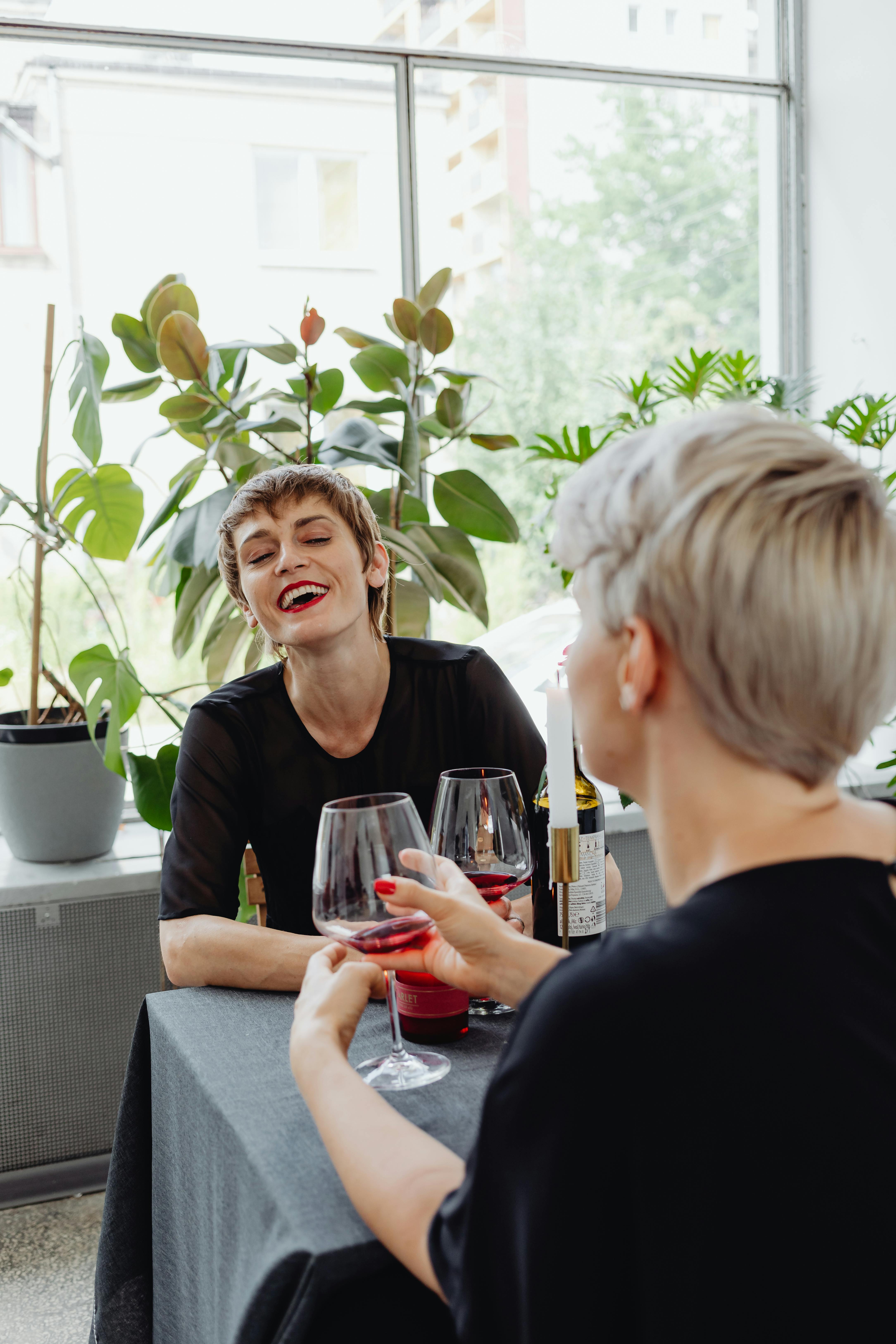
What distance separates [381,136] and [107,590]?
1506 millimetres

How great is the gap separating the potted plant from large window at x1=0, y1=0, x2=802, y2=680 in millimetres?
339

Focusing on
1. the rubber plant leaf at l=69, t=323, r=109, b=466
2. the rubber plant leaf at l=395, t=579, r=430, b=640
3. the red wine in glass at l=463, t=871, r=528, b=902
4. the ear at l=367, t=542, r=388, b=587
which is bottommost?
the red wine in glass at l=463, t=871, r=528, b=902

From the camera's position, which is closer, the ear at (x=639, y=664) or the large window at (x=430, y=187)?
the ear at (x=639, y=664)

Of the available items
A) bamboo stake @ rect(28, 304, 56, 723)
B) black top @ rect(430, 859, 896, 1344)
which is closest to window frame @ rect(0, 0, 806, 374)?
bamboo stake @ rect(28, 304, 56, 723)

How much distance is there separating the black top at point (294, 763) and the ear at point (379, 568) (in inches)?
4.4

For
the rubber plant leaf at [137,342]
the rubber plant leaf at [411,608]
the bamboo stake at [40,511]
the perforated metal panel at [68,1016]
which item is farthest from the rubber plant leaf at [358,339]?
the perforated metal panel at [68,1016]

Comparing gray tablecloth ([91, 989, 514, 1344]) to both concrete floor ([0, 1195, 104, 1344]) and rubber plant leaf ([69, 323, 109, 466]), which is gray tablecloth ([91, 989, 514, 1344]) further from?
rubber plant leaf ([69, 323, 109, 466])

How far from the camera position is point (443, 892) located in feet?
3.18

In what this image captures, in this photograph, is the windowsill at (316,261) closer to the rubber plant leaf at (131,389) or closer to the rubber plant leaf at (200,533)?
the rubber plant leaf at (131,389)

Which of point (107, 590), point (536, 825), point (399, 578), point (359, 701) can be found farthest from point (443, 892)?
point (107, 590)

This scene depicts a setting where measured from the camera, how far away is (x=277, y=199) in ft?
10.00

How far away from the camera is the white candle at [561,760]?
Answer: 992 millimetres

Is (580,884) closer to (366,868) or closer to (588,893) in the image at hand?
(588,893)

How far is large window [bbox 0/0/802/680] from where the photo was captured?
113 inches
